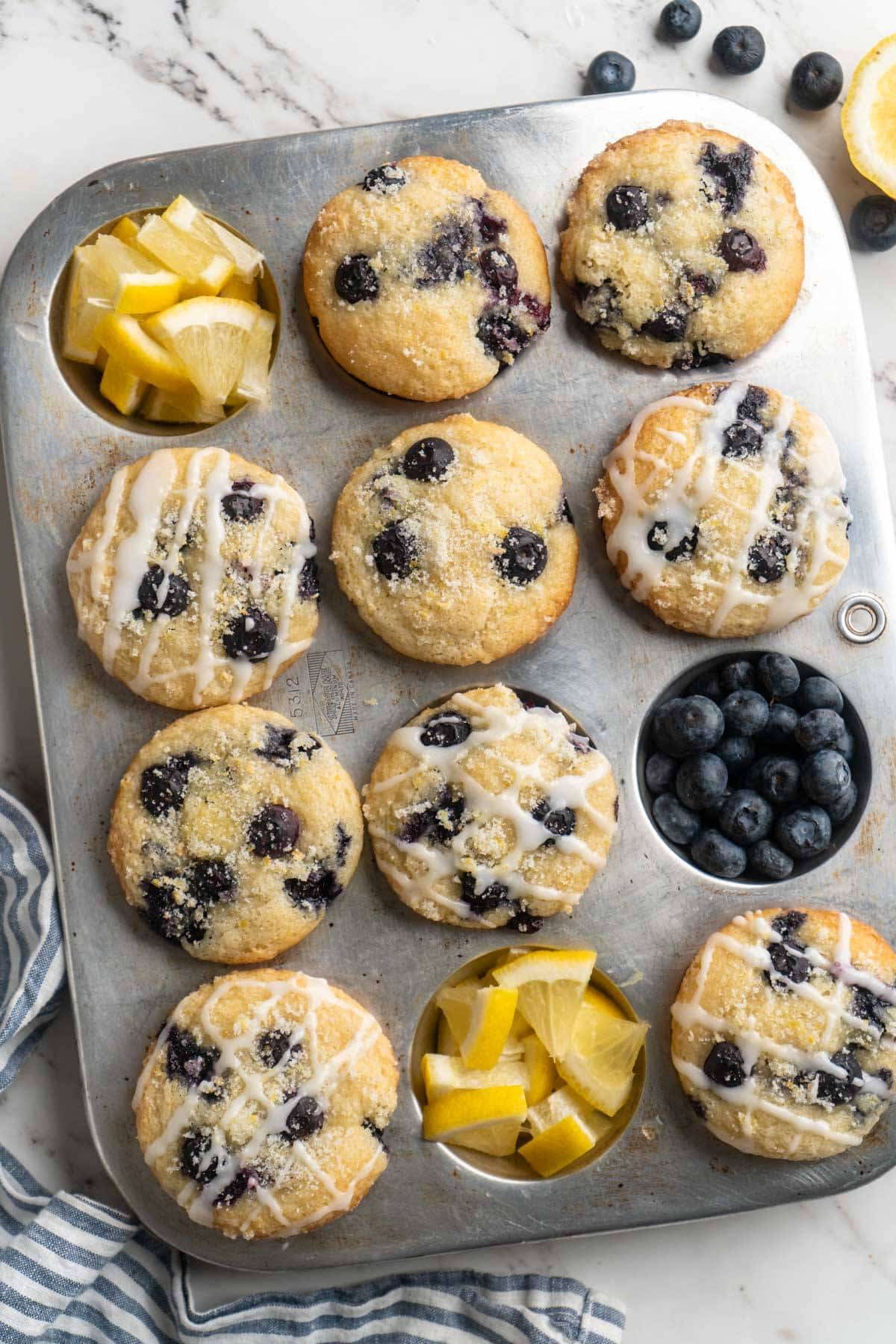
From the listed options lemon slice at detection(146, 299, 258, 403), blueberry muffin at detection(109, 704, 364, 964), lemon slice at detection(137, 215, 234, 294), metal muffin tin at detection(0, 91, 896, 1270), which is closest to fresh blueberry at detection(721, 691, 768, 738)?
metal muffin tin at detection(0, 91, 896, 1270)

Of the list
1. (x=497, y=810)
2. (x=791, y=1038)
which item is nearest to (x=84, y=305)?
(x=497, y=810)

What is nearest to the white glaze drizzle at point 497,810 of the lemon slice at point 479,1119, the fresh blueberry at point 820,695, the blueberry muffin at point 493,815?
the blueberry muffin at point 493,815

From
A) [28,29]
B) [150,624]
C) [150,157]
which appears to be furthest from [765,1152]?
[28,29]

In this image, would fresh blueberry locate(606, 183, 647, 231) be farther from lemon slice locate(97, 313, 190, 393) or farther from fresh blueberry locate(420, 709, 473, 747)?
fresh blueberry locate(420, 709, 473, 747)

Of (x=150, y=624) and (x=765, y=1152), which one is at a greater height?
(x=150, y=624)

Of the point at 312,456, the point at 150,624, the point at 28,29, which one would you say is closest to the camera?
the point at 150,624

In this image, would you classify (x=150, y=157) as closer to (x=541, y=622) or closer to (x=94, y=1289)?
(x=541, y=622)
